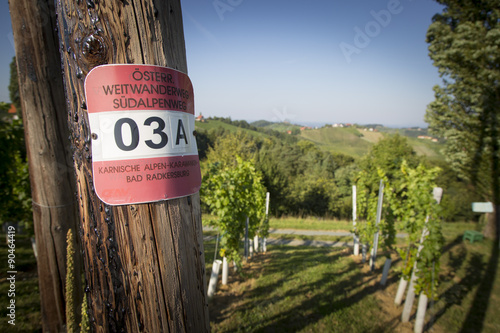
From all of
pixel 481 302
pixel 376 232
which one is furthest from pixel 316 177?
pixel 481 302

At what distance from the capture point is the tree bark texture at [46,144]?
1778 millimetres

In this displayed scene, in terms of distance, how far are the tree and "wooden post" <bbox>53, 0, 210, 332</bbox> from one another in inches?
619

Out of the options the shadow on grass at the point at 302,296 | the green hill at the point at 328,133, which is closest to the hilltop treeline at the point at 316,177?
the shadow on grass at the point at 302,296

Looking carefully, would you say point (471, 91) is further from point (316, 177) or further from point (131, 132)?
point (316, 177)

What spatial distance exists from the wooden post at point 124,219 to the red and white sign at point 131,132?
35 mm

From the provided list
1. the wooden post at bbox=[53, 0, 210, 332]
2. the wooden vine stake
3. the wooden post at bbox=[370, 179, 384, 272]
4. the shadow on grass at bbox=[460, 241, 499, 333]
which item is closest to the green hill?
the wooden post at bbox=[370, 179, 384, 272]

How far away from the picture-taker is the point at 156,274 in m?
0.76

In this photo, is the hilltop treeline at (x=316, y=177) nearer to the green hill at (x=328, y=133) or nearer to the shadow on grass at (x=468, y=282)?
the shadow on grass at (x=468, y=282)

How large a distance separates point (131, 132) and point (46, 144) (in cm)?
171

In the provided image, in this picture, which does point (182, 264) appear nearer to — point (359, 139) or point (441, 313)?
point (441, 313)

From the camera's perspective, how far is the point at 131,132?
2.46ft

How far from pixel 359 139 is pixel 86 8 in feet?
237

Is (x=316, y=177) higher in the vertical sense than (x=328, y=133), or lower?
lower

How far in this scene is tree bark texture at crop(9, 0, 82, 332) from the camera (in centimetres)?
178
